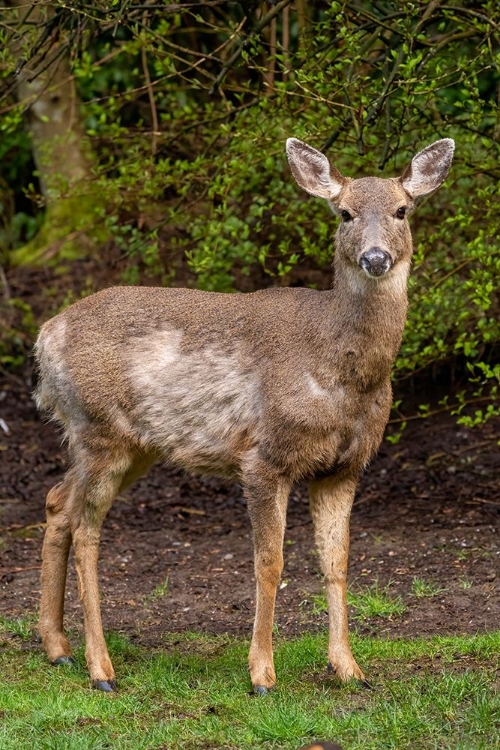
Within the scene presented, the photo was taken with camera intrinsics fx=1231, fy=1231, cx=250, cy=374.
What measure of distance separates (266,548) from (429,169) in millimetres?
2093

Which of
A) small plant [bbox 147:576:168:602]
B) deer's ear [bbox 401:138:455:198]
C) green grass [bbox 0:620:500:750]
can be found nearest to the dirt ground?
small plant [bbox 147:576:168:602]

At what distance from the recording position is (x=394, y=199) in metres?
5.99

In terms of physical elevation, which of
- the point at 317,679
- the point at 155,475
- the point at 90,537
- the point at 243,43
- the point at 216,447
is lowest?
the point at 155,475

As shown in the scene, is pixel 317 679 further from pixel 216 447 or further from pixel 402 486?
pixel 402 486

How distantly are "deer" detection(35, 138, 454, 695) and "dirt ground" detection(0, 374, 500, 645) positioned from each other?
90cm

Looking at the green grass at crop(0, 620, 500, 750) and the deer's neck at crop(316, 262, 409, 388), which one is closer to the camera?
the green grass at crop(0, 620, 500, 750)

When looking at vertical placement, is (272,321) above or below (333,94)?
below

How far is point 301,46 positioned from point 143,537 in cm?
376

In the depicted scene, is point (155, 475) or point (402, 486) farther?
point (155, 475)

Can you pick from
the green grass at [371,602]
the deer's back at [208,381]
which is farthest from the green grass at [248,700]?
the deer's back at [208,381]

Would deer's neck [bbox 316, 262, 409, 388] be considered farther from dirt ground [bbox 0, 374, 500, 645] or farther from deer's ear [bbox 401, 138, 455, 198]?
dirt ground [bbox 0, 374, 500, 645]

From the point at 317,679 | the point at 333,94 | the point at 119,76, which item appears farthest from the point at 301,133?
the point at 119,76

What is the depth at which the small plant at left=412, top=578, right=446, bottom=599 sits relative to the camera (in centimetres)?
741

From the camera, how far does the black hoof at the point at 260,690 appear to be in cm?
584
